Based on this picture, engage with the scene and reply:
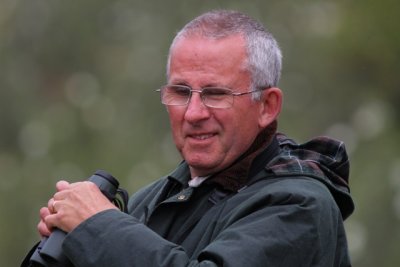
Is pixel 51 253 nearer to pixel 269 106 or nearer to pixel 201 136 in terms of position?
pixel 201 136

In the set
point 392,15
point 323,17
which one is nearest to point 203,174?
point 392,15

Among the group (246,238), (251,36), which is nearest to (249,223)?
(246,238)

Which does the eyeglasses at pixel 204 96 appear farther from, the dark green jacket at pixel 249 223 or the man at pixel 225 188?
the dark green jacket at pixel 249 223

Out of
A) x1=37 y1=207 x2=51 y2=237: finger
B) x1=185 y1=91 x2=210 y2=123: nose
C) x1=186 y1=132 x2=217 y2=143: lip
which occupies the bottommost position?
x1=37 y1=207 x2=51 y2=237: finger

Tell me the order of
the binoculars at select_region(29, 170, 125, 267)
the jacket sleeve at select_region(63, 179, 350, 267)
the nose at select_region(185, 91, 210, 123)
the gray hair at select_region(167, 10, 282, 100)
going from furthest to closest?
the gray hair at select_region(167, 10, 282, 100) < the nose at select_region(185, 91, 210, 123) < the binoculars at select_region(29, 170, 125, 267) < the jacket sleeve at select_region(63, 179, 350, 267)

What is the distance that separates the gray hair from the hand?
1.88ft

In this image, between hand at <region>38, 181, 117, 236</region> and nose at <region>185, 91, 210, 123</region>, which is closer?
hand at <region>38, 181, 117, 236</region>

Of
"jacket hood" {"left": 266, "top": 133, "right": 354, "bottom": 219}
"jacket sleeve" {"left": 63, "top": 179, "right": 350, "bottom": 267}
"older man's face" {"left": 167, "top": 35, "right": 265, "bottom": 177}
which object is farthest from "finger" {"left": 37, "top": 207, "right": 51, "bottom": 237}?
"jacket hood" {"left": 266, "top": 133, "right": 354, "bottom": 219}

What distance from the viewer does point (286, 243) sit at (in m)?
3.20

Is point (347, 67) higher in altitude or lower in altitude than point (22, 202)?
higher

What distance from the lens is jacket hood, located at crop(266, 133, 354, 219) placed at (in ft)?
11.5

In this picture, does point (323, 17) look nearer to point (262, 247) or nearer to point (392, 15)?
point (392, 15)

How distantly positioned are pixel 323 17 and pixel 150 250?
26.3ft

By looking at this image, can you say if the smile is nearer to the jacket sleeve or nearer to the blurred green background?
the jacket sleeve
